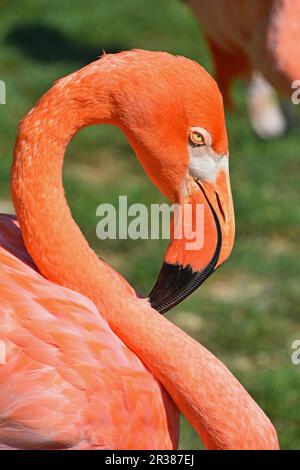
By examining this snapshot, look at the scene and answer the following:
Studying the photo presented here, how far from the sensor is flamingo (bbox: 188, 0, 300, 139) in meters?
4.35

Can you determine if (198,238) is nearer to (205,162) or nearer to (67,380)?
(205,162)

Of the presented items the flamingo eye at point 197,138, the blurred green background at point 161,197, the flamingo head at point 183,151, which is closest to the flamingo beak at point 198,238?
the flamingo head at point 183,151

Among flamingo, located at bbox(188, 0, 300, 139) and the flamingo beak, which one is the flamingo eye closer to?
the flamingo beak

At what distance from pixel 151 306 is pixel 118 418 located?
350mm

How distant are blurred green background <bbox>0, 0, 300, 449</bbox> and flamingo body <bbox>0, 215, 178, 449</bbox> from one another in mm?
991

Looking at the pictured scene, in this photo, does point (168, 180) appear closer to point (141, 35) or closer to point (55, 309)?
point (55, 309)

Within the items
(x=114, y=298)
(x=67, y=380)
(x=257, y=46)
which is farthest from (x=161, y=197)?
(x=67, y=380)

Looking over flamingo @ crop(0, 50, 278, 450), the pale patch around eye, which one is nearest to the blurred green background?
flamingo @ crop(0, 50, 278, 450)

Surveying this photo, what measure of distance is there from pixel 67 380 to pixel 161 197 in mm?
2880

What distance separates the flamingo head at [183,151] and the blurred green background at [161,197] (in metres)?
1.15

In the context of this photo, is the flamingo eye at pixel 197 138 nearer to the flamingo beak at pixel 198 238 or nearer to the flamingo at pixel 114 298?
the flamingo at pixel 114 298

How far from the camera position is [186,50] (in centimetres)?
722

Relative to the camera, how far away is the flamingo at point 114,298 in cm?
250

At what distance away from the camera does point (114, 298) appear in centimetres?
269
